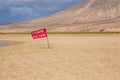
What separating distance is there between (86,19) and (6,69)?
181 meters

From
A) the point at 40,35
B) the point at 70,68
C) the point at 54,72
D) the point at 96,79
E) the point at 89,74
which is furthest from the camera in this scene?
the point at 40,35

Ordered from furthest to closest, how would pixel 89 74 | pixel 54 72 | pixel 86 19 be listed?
pixel 86 19, pixel 54 72, pixel 89 74

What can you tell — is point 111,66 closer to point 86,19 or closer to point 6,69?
point 6,69

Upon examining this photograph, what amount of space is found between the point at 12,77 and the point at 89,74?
3021mm

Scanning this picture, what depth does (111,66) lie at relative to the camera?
1459 cm

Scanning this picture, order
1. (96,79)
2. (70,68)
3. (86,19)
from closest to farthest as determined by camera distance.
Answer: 1. (96,79)
2. (70,68)
3. (86,19)

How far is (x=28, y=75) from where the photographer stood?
12.6 metres

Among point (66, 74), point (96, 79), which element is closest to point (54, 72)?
point (66, 74)

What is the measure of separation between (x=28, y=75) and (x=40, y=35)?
14.6 m

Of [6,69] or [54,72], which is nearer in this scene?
[54,72]

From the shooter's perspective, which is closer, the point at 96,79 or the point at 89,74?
the point at 96,79

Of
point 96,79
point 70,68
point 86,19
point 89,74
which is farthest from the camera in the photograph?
point 86,19

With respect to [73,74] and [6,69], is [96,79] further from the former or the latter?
[6,69]

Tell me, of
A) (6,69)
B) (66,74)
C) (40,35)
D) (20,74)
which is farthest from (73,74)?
(40,35)
